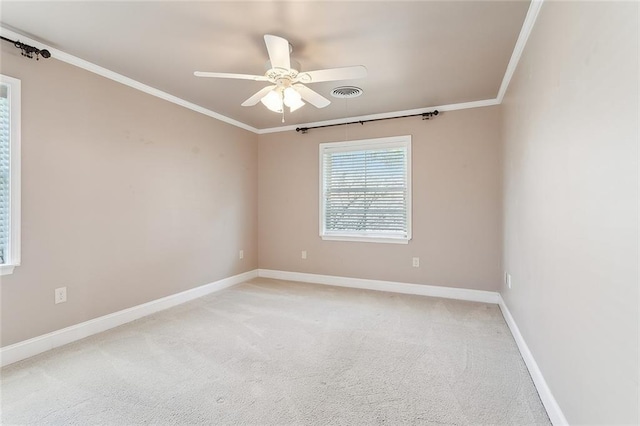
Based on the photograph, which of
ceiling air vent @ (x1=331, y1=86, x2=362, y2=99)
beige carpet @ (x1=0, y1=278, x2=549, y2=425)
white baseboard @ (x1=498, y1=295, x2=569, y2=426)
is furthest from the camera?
ceiling air vent @ (x1=331, y1=86, x2=362, y2=99)

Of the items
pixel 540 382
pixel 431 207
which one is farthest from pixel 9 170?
pixel 431 207

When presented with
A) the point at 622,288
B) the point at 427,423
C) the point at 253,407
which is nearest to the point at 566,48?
the point at 622,288

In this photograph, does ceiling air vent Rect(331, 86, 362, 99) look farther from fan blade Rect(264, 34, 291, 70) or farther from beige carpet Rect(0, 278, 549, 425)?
beige carpet Rect(0, 278, 549, 425)

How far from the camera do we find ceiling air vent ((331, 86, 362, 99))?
10.4ft

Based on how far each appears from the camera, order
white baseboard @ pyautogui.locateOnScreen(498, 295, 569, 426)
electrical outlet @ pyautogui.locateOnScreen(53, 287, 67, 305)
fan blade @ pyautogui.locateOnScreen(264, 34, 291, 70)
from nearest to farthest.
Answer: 1. white baseboard @ pyautogui.locateOnScreen(498, 295, 569, 426)
2. fan blade @ pyautogui.locateOnScreen(264, 34, 291, 70)
3. electrical outlet @ pyautogui.locateOnScreen(53, 287, 67, 305)

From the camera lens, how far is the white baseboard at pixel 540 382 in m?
1.56

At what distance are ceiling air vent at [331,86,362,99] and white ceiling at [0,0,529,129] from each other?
0.30 feet

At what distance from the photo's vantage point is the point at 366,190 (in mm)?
4273

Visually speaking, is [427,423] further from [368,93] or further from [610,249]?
[368,93]

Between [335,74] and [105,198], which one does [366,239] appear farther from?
[105,198]

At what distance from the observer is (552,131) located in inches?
65.8

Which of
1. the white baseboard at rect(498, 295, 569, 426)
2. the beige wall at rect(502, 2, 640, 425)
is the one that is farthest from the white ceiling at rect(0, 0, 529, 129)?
the white baseboard at rect(498, 295, 569, 426)

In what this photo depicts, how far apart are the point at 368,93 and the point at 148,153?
242 centimetres

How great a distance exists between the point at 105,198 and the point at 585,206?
136 inches
